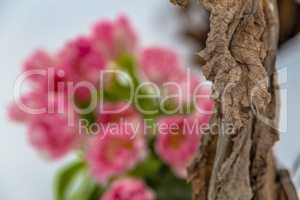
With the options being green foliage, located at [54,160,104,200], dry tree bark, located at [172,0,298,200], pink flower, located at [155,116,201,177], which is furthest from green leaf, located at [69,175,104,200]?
dry tree bark, located at [172,0,298,200]

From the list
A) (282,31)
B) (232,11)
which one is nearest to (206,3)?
(232,11)

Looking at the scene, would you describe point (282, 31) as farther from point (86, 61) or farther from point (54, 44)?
point (54, 44)

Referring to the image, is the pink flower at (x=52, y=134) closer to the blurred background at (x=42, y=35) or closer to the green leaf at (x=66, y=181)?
the green leaf at (x=66, y=181)

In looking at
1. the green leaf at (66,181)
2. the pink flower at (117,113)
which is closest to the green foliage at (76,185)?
the green leaf at (66,181)

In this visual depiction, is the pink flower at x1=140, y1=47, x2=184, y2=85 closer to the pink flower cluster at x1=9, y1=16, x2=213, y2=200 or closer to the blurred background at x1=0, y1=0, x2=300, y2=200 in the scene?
the pink flower cluster at x1=9, y1=16, x2=213, y2=200

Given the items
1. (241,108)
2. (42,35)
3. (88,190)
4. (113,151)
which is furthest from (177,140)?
(42,35)

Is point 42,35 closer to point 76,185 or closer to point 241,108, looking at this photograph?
point 76,185
